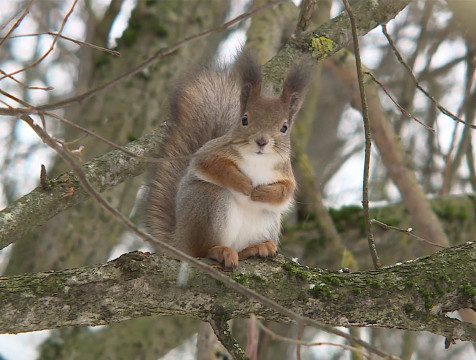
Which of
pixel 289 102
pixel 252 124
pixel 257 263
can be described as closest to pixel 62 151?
pixel 257 263

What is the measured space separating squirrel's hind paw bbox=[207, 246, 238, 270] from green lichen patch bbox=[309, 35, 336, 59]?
1.10 m

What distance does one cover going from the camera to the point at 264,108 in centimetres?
272

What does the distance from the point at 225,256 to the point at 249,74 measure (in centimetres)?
78

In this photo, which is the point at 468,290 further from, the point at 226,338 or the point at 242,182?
the point at 242,182

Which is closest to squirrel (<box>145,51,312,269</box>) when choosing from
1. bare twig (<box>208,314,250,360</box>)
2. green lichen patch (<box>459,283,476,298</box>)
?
bare twig (<box>208,314,250,360</box>)

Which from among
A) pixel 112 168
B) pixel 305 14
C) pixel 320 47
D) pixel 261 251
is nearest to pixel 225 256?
pixel 261 251

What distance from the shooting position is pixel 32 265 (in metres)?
4.39

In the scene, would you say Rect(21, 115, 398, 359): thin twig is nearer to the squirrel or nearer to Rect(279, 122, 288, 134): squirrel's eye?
the squirrel

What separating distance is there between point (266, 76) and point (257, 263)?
1094 millimetres

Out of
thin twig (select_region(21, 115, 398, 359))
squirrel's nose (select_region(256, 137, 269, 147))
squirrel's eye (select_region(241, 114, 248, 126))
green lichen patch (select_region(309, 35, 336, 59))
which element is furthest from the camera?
green lichen patch (select_region(309, 35, 336, 59))

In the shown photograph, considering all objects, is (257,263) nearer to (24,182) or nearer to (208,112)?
(208,112)

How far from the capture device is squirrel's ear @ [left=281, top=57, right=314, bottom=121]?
276cm

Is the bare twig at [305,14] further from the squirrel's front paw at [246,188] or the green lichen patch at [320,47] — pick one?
the squirrel's front paw at [246,188]

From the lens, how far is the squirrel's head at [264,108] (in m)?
2.67
